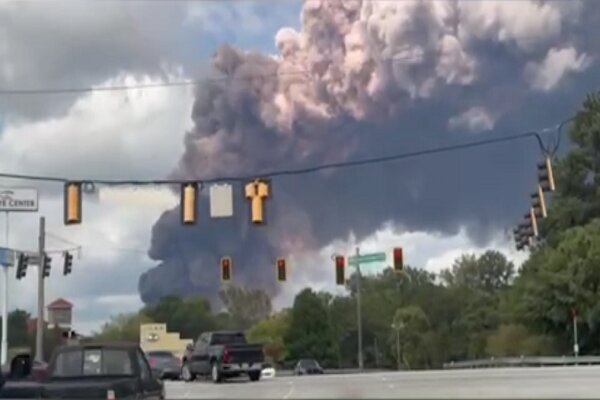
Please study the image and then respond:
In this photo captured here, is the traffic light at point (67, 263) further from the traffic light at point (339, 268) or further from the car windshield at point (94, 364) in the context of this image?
the car windshield at point (94, 364)

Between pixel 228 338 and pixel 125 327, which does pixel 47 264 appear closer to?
pixel 228 338

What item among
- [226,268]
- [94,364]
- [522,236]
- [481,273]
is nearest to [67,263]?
[226,268]

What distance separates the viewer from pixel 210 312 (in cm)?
13075

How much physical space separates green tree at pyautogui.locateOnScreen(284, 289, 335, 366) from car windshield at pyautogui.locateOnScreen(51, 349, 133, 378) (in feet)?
352

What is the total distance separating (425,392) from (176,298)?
102453mm

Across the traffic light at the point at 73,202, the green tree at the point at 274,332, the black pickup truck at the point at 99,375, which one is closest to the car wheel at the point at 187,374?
the traffic light at the point at 73,202

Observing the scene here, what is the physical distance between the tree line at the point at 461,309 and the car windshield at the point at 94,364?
60.9 metres

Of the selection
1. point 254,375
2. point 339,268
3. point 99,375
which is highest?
point 339,268

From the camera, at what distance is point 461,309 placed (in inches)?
5340

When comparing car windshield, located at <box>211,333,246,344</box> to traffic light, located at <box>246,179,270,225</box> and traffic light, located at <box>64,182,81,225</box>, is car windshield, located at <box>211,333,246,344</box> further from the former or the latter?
traffic light, located at <box>64,182,81,225</box>

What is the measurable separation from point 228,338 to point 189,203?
1268cm

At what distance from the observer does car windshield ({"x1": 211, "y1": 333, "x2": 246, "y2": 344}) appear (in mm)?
44656

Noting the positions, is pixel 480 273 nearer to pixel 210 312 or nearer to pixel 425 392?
pixel 210 312

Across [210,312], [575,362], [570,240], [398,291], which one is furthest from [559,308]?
[398,291]
